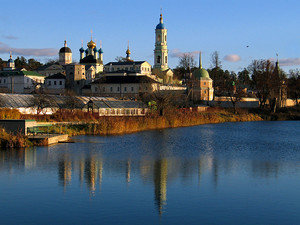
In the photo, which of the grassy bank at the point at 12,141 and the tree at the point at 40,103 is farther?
the tree at the point at 40,103

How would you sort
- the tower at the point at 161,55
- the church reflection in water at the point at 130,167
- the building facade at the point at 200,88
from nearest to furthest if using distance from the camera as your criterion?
the church reflection in water at the point at 130,167 → the building facade at the point at 200,88 → the tower at the point at 161,55

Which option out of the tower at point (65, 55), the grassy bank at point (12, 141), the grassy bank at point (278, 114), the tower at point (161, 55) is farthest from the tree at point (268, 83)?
the tower at point (65, 55)

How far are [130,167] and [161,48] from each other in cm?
10557

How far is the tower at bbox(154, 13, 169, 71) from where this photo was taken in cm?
12725

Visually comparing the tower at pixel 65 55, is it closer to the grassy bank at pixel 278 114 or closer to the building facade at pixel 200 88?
the building facade at pixel 200 88

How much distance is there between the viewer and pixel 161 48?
5049 inches

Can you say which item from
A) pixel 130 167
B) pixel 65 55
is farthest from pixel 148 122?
pixel 65 55

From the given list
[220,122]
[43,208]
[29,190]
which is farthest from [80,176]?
[220,122]

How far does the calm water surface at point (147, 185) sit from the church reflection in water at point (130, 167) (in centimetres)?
5

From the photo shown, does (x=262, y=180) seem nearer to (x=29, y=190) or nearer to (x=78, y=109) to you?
(x=29, y=190)

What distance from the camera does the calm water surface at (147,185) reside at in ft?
52.0

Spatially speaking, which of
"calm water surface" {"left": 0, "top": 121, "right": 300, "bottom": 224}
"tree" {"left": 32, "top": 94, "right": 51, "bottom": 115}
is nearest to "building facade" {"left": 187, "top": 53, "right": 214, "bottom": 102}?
"tree" {"left": 32, "top": 94, "right": 51, "bottom": 115}

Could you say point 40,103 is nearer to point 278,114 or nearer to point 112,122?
point 112,122

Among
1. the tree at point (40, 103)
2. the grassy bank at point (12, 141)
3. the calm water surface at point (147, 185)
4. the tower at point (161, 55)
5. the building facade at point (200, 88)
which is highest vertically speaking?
the tower at point (161, 55)
